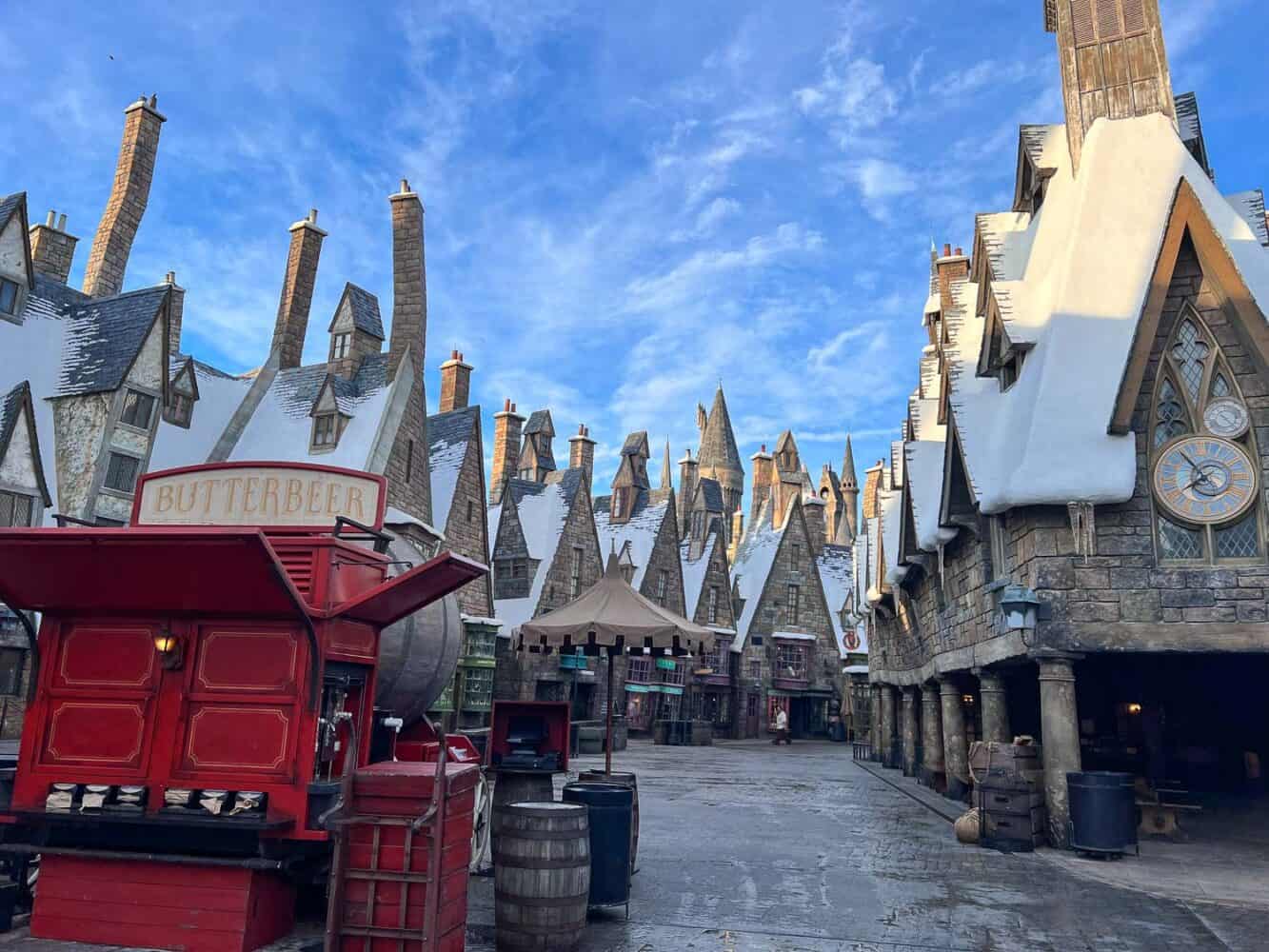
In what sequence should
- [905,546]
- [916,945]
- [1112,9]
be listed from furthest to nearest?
[905,546]
[1112,9]
[916,945]

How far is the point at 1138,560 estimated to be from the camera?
1028cm

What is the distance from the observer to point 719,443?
223 feet

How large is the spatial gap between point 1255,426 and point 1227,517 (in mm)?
1122

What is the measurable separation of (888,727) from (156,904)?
23533 mm

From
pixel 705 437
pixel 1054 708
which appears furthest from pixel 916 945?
pixel 705 437

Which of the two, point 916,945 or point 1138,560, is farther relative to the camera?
point 1138,560

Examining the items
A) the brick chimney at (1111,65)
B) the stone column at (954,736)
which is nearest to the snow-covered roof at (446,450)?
the stone column at (954,736)

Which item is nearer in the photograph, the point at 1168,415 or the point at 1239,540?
the point at 1239,540

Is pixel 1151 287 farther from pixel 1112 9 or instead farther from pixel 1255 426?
pixel 1112 9

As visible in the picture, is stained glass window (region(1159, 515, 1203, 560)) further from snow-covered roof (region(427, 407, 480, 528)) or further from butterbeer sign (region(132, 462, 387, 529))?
snow-covered roof (region(427, 407, 480, 528))

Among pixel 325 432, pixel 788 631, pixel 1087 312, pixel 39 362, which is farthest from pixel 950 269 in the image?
pixel 788 631

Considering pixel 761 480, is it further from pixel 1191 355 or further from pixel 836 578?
pixel 1191 355

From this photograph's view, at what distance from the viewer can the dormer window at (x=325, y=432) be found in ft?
73.1

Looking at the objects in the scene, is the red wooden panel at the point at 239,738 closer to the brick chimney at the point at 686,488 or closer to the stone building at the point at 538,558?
the stone building at the point at 538,558
